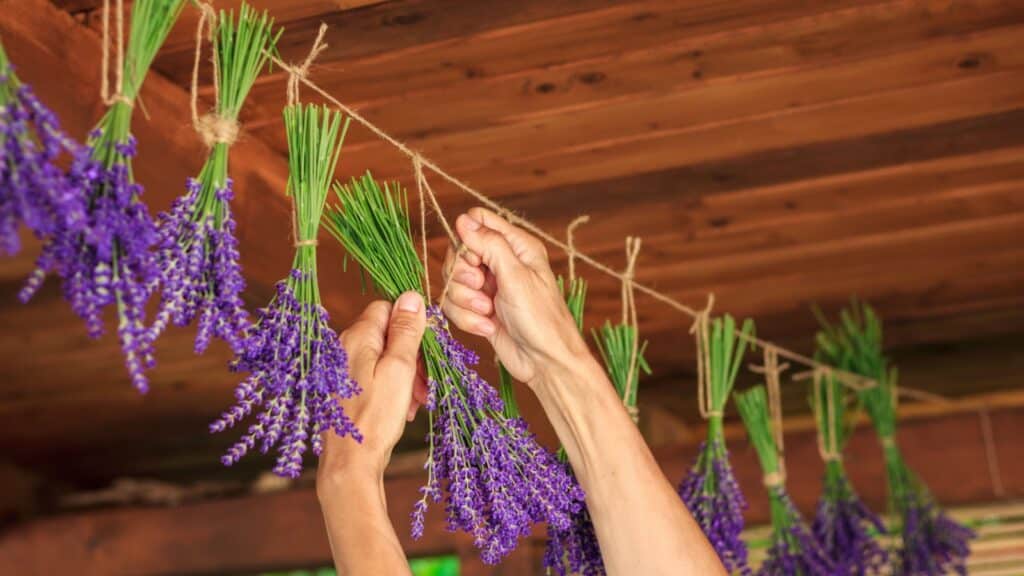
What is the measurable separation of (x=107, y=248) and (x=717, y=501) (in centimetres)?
154

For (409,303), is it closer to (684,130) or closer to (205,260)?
(205,260)

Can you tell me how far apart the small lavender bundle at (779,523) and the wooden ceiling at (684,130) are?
42 cm

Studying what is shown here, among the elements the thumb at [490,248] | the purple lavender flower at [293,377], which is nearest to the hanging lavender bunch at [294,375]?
the purple lavender flower at [293,377]

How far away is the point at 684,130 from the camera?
2.54 metres

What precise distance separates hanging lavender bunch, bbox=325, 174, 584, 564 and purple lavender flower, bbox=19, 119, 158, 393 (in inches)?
20.3

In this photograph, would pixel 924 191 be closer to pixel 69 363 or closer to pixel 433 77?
pixel 433 77

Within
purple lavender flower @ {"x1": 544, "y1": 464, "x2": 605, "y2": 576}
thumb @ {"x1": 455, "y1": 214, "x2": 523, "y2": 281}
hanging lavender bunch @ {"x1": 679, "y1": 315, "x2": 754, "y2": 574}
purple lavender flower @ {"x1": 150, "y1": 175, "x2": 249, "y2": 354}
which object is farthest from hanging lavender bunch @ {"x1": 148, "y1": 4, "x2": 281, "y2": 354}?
hanging lavender bunch @ {"x1": 679, "y1": 315, "x2": 754, "y2": 574}

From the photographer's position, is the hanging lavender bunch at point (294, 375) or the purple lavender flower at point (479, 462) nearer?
the hanging lavender bunch at point (294, 375)

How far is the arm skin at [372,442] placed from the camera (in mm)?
1524

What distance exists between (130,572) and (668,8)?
3180 mm

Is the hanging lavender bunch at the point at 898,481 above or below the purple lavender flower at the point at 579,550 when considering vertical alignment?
above

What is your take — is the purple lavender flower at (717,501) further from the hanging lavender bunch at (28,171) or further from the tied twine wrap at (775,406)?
the hanging lavender bunch at (28,171)

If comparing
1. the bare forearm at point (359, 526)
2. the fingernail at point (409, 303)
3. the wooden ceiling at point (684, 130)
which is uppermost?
the wooden ceiling at point (684, 130)

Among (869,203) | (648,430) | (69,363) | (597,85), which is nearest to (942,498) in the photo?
(648,430)
